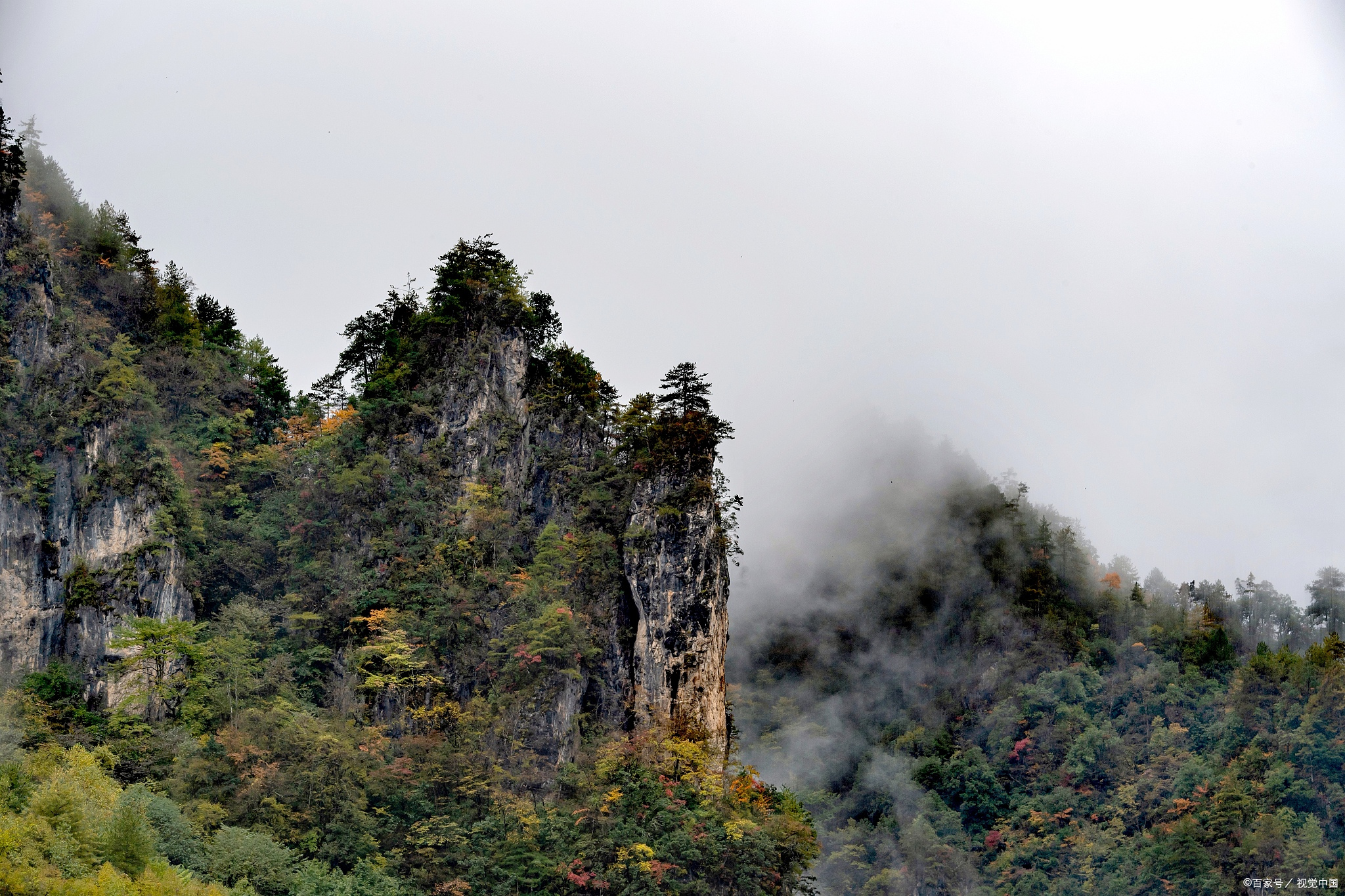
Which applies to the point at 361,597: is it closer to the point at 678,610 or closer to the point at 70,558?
the point at 70,558

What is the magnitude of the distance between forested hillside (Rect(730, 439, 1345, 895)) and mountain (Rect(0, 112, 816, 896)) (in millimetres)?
33253

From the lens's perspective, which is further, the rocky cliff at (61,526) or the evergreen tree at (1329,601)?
the evergreen tree at (1329,601)

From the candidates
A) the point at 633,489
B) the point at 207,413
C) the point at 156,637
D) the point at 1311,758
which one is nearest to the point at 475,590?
the point at 633,489

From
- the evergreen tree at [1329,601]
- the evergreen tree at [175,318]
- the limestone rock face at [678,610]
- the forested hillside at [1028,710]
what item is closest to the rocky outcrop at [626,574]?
the limestone rock face at [678,610]

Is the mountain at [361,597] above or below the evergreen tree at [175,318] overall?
below

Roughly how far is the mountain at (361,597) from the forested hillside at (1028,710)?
33253mm

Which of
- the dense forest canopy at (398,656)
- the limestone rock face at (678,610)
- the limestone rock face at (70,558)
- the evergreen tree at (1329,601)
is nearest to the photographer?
the dense forest canopy at (398,656)

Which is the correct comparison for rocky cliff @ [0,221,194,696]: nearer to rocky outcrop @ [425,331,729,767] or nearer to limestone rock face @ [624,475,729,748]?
rocky outcrop @ [425,331,729,767]

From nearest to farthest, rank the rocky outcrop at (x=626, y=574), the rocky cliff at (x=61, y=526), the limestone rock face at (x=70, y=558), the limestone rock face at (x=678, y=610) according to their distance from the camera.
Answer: the limestone rock face at (x=70, y=558) → the rocky cliff at (x=61, y=526) → the rocky outcrop at (x=626, y=574) → the limestone rock face at (x=678, y=610)

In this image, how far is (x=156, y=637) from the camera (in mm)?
36906

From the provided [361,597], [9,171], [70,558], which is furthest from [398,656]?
[9,171]

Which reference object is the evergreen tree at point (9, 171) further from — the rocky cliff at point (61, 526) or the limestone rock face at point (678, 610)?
the limestone rock face at point (678, 610)

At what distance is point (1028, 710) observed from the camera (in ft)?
250

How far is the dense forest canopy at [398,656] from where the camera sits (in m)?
34.2
